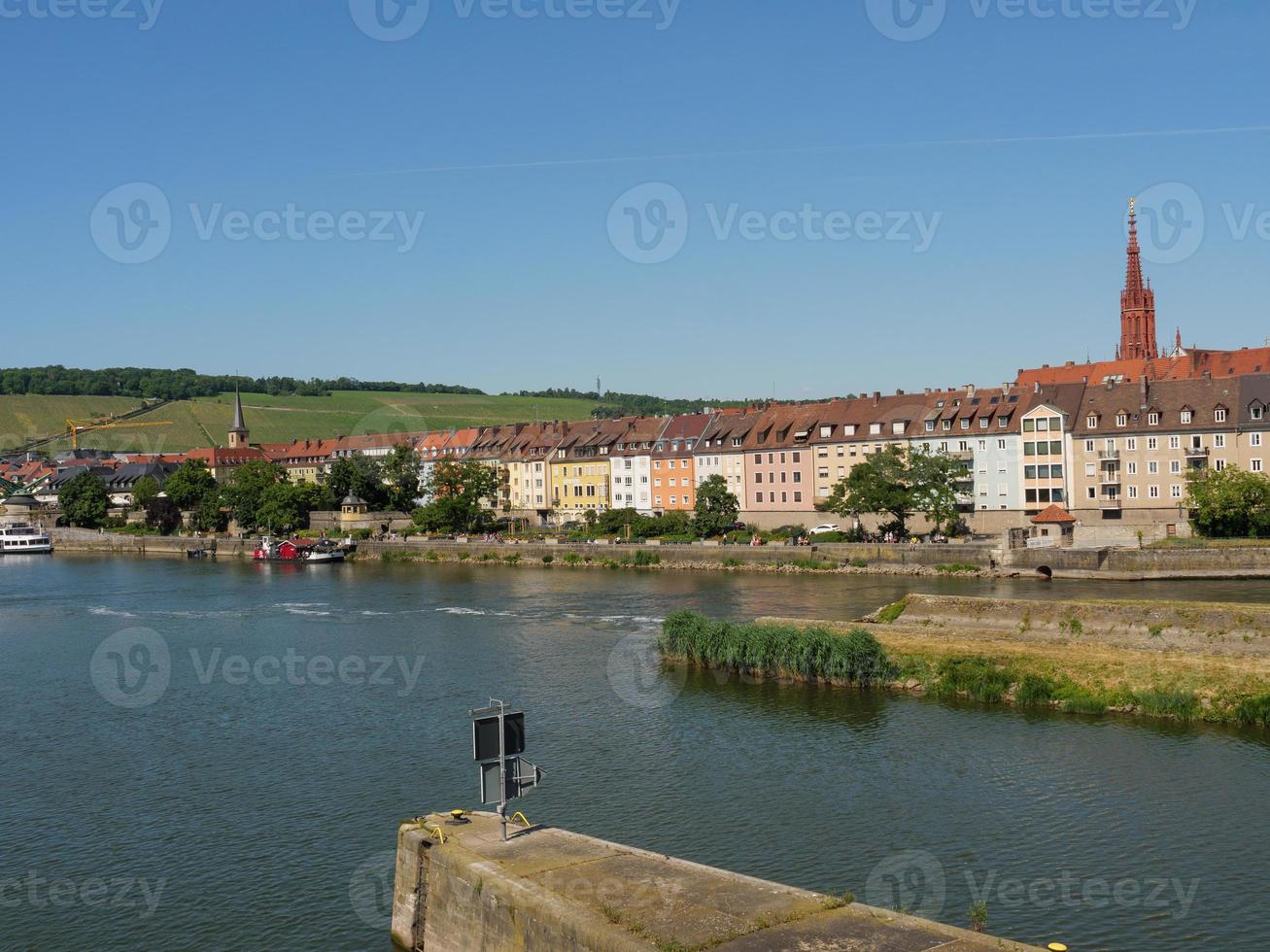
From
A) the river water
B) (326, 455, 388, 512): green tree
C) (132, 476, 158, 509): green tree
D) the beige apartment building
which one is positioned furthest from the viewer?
(132, 476, 158, 509): green tree

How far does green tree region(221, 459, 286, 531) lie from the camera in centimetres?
11606

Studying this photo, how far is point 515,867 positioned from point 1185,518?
6255cm

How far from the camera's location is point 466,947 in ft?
51.7

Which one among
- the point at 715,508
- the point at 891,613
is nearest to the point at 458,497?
the point at 715,508

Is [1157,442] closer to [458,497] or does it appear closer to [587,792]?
[458,497]

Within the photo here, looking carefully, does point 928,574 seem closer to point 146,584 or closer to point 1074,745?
point 1074,745

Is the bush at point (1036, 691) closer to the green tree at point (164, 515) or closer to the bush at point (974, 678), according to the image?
the bush at point (974, 678)

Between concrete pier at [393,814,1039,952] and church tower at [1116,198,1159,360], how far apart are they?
353ft

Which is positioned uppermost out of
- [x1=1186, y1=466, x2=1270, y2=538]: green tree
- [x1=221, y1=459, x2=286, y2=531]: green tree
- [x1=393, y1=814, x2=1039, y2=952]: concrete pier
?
[x1=221, y1=459, x2=286, y2=531]: green tree

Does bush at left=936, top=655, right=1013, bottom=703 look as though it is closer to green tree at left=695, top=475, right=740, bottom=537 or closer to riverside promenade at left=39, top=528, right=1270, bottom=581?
riverside promenade at left=39, top=528, right=1270, bottom=581

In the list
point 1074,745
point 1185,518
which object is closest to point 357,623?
point 1074,745

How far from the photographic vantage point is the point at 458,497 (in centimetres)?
10119

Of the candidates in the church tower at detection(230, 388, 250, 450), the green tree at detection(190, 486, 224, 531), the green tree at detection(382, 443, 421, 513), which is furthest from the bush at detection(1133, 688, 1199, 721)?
the church tower at detection(230, 388, 250, 450)

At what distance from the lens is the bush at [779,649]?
34.2 meters
